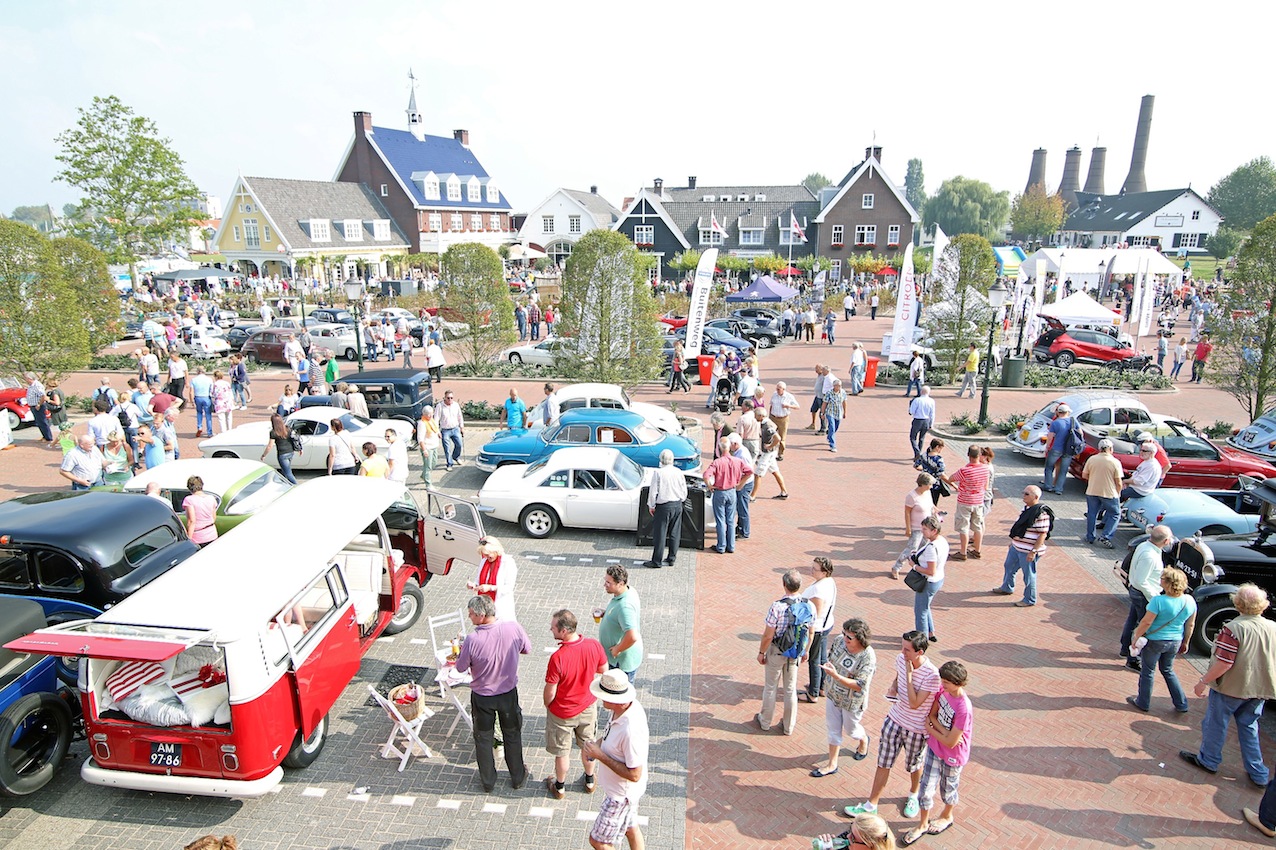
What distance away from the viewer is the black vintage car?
25.5 ft

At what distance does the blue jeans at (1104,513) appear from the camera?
10875 mm

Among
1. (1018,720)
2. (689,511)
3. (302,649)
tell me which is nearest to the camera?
(302,649)

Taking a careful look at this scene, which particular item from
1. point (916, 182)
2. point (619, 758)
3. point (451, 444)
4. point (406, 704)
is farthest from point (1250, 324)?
point (916, 182)

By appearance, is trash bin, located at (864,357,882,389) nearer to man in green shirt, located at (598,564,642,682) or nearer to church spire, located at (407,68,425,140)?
man in green shirt, located at (598,564,642,682)

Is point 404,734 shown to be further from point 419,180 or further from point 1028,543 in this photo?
point 419,180

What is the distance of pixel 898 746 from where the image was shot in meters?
5.57

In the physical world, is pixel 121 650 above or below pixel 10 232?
below

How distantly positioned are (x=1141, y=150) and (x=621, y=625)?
138 meters

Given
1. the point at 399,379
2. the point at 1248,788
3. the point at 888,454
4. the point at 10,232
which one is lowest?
the point at 1248,788

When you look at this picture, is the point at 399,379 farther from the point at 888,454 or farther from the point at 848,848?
the point at 848,848

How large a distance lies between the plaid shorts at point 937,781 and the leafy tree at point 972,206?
352 ft

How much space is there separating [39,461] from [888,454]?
1773 cm

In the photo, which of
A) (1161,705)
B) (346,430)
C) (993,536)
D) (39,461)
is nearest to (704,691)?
(1161,705)

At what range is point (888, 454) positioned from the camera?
15.8 m
